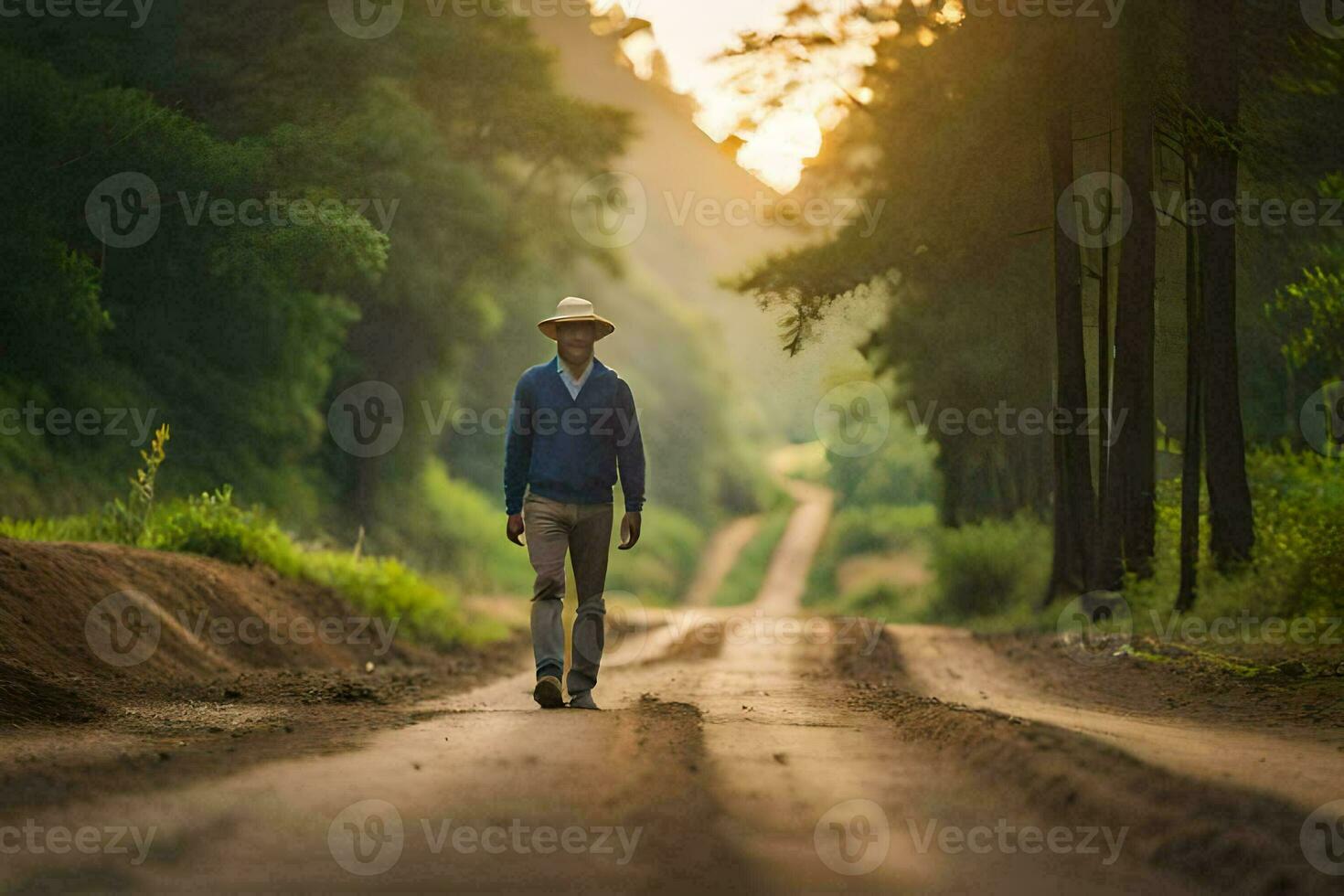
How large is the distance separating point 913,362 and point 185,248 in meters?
17.4

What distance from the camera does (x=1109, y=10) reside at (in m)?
16.6

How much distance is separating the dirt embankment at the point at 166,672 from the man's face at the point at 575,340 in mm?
2744

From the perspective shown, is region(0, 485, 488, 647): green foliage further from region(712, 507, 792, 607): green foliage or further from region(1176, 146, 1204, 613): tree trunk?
region(712, 507, 792, 607): green foliage

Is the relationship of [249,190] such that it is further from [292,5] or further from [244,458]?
[244,458]

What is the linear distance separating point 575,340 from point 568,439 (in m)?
0.71

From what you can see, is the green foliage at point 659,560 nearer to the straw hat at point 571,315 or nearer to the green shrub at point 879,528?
the green shrub at point 879,528

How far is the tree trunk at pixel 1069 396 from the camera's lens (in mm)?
18406

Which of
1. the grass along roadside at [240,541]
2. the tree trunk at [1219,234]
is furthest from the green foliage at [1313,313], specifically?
the grass along roadside at [240,541]

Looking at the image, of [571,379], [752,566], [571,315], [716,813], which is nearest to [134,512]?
[571,379]

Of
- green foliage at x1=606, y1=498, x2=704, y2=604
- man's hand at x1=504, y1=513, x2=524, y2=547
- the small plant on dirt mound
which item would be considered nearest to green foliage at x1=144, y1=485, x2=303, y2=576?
the small plant on dirt mound

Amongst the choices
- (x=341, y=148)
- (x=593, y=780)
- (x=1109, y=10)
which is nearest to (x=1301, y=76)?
(x=1109, y=10)

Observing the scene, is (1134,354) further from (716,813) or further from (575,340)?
(716,813)

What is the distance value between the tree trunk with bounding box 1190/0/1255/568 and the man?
8.26 meters

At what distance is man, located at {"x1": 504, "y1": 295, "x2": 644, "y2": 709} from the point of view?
981 centimetres
